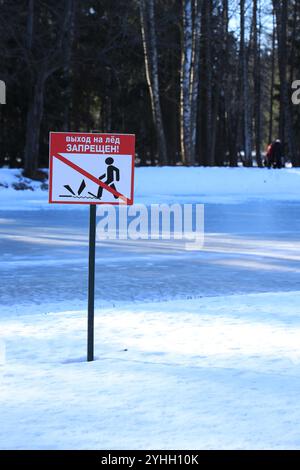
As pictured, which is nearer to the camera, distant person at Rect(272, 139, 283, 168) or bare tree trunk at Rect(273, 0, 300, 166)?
distant person at Rect(272, 139, 283, 168)

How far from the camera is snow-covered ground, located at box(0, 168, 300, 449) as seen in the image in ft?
15.5

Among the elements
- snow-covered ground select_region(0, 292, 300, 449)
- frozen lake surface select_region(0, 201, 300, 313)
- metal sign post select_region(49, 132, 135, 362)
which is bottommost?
snow-covered ground select_region(0, 292, 300, 449)

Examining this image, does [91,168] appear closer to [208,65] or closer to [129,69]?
[208,65]

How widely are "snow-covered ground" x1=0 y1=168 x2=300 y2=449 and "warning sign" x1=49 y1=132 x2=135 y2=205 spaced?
1302 mm

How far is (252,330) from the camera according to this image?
24.3 ft

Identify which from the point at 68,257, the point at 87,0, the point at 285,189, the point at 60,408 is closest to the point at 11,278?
the point at 68,257

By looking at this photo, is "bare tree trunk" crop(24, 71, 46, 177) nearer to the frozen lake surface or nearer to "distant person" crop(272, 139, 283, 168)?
"distant person" crop(272, 139, 283, 168)

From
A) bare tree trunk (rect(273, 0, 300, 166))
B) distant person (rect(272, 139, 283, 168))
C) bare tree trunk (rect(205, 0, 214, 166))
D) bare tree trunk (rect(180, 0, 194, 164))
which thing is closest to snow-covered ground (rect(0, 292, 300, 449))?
bare tree trunk (rect(180, 0, 194, 164))

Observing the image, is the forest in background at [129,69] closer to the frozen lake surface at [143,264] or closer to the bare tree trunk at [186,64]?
the bare tree trunk at [186,64]

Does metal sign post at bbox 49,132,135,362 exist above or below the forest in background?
below

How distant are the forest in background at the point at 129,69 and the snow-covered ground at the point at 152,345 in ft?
54.4

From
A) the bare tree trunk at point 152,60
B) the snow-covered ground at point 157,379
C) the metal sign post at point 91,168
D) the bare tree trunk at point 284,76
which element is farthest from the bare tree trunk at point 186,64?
the metal sign post at point 91,168

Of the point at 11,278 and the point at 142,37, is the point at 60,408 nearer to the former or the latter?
the point at 11,278

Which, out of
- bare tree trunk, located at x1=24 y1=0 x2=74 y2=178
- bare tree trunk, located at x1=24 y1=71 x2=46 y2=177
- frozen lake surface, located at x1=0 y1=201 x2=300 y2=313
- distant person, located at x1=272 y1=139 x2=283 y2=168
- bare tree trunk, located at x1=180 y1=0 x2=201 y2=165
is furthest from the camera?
distant person, located at x1=272 y1=139 x2=283 y2=168
